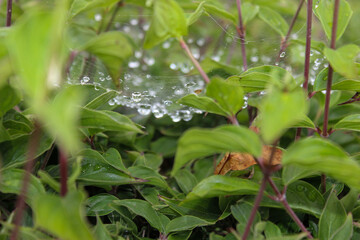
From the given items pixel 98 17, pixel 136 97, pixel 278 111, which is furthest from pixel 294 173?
pixel 98 17

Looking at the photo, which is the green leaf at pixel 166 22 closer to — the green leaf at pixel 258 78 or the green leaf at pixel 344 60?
the green leaf at pixel 258 78

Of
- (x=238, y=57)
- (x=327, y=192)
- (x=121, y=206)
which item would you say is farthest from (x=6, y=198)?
(x=238, y=57)

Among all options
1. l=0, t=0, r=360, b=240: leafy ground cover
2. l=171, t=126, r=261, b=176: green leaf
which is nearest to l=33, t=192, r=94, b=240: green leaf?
l=0, t=0, r=360, b=240: leafy ground cover

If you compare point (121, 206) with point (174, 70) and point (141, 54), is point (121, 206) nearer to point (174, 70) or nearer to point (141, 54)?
point (174, 70)

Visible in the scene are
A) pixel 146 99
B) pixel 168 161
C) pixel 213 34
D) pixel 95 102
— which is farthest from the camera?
pixel 213 34

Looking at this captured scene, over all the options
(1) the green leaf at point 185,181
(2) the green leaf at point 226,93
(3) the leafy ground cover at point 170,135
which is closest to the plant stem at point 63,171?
(3) the leafy ground cover at point 170,135
